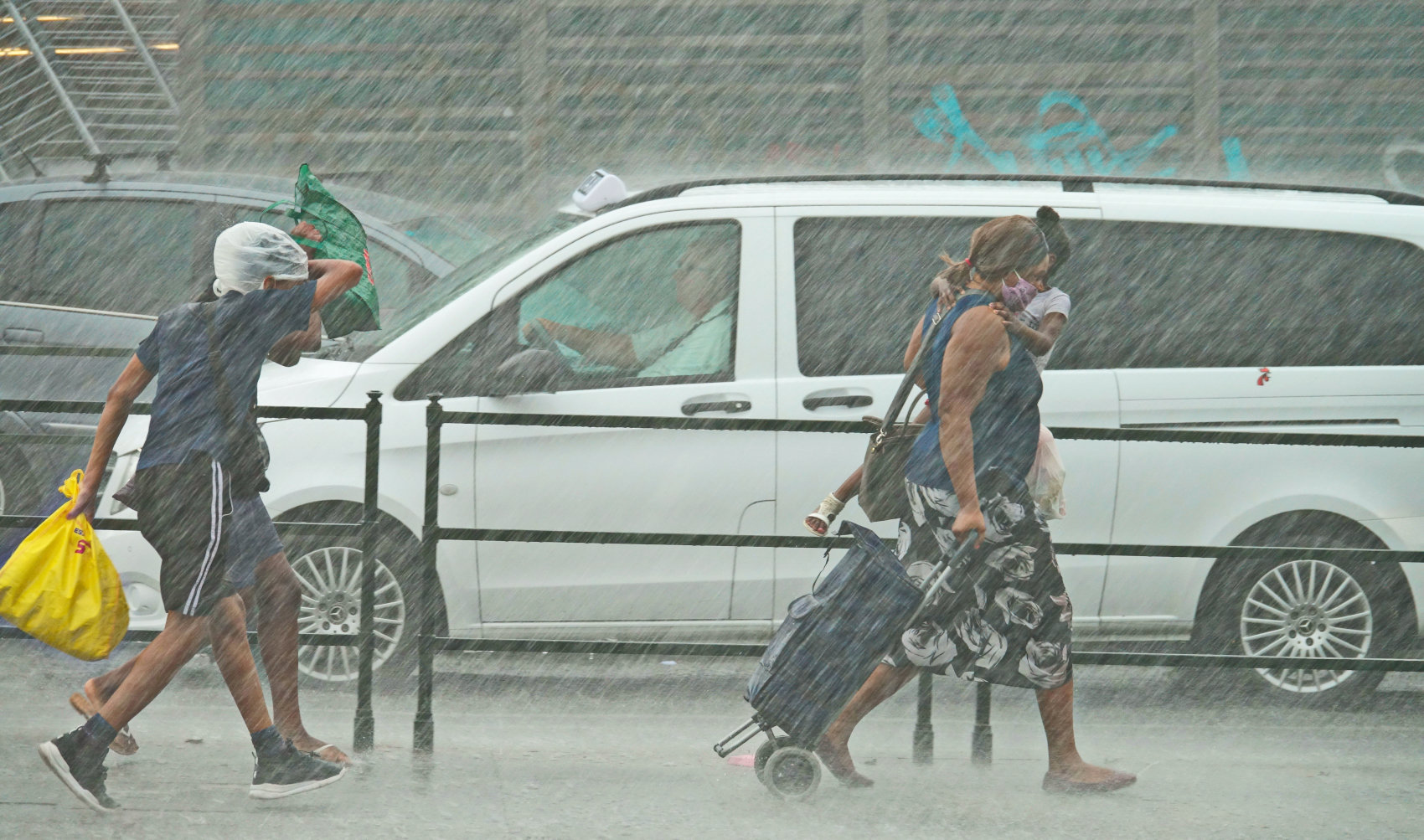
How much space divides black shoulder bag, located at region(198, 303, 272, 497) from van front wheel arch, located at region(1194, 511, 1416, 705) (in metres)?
3.48

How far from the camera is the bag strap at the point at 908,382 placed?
4797 millimetres

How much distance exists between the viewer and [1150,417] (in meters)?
6.20

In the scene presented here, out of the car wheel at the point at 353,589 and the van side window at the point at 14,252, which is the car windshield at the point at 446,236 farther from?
the car wheel at the point at 353,589


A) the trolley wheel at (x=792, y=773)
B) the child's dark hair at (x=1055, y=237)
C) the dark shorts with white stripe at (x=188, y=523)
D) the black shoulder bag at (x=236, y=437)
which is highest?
the child's dark hair at (x=1055, y=237)

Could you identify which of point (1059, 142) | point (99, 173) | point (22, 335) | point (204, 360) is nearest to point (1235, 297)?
point (204, 360)

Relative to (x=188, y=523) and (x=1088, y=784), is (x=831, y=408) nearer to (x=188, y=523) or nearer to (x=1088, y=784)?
(x=1088, y=784)

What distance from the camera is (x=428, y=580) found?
5.04 meters

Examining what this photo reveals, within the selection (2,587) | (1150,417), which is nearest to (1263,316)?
(1150,417)

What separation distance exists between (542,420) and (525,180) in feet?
35.6

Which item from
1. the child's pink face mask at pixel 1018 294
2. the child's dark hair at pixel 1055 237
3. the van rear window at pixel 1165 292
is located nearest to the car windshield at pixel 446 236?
the van rear window at pixel 1165 292

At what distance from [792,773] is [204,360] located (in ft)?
6.40

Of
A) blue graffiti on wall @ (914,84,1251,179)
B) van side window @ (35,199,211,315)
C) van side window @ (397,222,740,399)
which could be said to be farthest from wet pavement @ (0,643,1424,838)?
blue graffiti on wall @ (914,84,1251,179)

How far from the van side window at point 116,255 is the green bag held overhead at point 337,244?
3.97 metres

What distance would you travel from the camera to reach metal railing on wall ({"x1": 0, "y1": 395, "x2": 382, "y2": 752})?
16.3 ft
